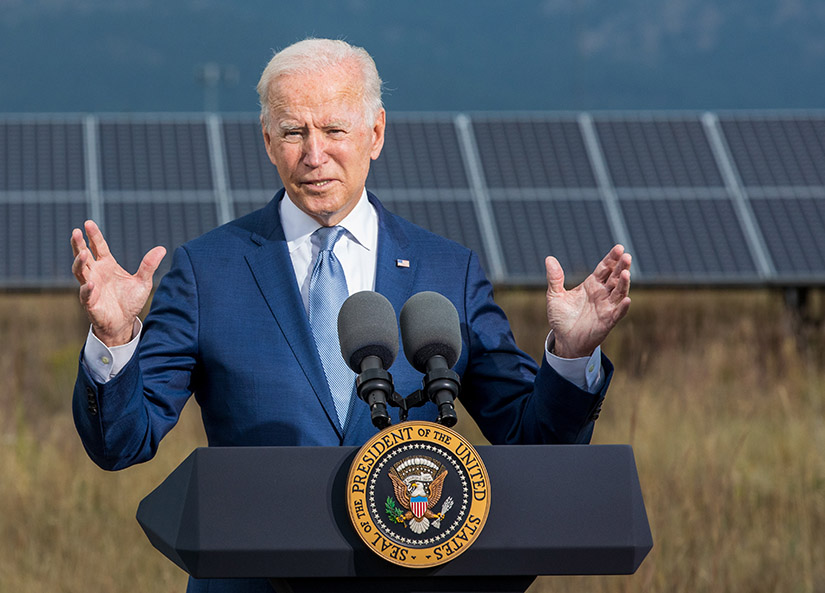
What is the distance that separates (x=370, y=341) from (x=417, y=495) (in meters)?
0.28

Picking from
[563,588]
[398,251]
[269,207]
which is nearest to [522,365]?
[398,251]

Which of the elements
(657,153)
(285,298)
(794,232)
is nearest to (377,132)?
(285,298)

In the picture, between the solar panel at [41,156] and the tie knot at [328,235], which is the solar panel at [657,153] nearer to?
the solar panel at [41,156]

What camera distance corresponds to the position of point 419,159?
1195cm

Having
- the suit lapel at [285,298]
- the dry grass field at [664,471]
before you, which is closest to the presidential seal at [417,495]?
the suit lapel at [285,298]

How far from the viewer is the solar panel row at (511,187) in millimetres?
10578

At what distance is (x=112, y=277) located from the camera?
216cm

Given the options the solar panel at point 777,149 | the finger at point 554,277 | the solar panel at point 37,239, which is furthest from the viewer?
the solar panel at point 777,149

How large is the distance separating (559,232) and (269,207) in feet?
27.9

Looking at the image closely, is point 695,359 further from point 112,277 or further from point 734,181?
point 112,277

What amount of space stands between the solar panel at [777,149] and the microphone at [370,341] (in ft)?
35.2

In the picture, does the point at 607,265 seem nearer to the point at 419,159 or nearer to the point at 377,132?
the point at 377,132

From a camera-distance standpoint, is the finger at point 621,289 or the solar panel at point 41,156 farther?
the solar panel at point 41,156

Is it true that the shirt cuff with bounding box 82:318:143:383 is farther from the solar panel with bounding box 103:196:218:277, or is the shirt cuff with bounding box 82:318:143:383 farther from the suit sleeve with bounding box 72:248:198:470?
the solar panel with bounding box 103:196:218:277
